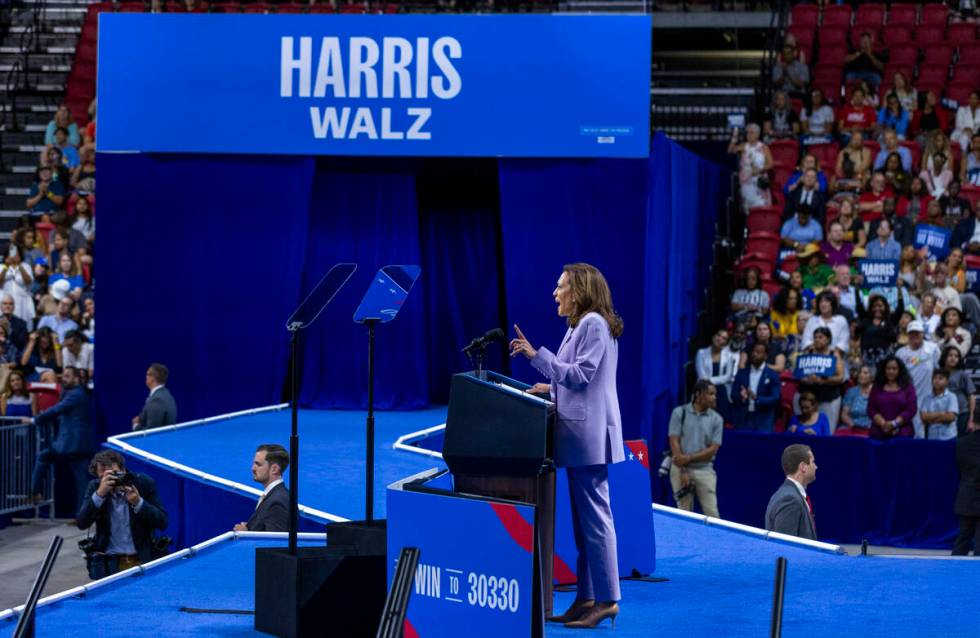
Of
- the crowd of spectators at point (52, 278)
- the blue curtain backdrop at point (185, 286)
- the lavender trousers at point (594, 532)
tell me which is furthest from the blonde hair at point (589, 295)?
the crowd of spectators at point (52, 278)

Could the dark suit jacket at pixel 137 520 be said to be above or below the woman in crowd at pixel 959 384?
below

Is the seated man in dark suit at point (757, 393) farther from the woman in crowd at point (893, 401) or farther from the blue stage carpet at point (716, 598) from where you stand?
the blue stage carpet at point (716, 598)

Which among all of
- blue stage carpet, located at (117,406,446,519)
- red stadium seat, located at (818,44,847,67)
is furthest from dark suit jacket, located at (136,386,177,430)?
red stadium seat, located at (818,44,847,67)

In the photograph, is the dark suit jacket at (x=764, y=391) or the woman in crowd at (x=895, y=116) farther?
the woman in crowd at (x=895, y=116)

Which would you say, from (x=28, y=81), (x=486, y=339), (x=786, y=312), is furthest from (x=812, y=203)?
(x=28, y=81)

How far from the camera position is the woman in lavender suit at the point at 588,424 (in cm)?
613

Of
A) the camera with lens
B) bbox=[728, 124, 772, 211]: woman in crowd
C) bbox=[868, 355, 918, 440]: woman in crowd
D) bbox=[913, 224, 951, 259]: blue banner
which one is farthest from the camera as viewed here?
bbox=[728, 124, 772, 211]: woman in crowd

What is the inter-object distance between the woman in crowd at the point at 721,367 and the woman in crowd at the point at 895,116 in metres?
4.21

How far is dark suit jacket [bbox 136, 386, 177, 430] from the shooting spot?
503 inches

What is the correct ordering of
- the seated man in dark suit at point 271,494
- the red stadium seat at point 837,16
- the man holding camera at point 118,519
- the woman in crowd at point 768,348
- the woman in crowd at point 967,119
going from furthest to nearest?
the red stadium seat at point 837,16 < the woman in crowd at point 967,119 < the woman in crowd at point 768,348 < the man holding camera at point 118,519 < the seated man in dark suit at point 271,494

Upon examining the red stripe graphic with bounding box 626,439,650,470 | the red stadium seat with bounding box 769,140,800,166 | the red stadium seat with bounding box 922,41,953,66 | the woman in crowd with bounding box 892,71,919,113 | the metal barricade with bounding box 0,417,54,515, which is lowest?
the metal barricade with bounding box 0,417,54,515

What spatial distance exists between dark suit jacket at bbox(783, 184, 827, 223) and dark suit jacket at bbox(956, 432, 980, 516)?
4.96m

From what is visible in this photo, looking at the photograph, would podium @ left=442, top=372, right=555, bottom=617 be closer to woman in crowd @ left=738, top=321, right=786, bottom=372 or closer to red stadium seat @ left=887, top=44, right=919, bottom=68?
woman in crowd @ left=738, top=321, right=786, bottom=372

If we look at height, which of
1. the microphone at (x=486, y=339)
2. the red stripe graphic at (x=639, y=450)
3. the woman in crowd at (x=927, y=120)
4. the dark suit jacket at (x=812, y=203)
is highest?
the woman in crowd at (x=927, y=120)
